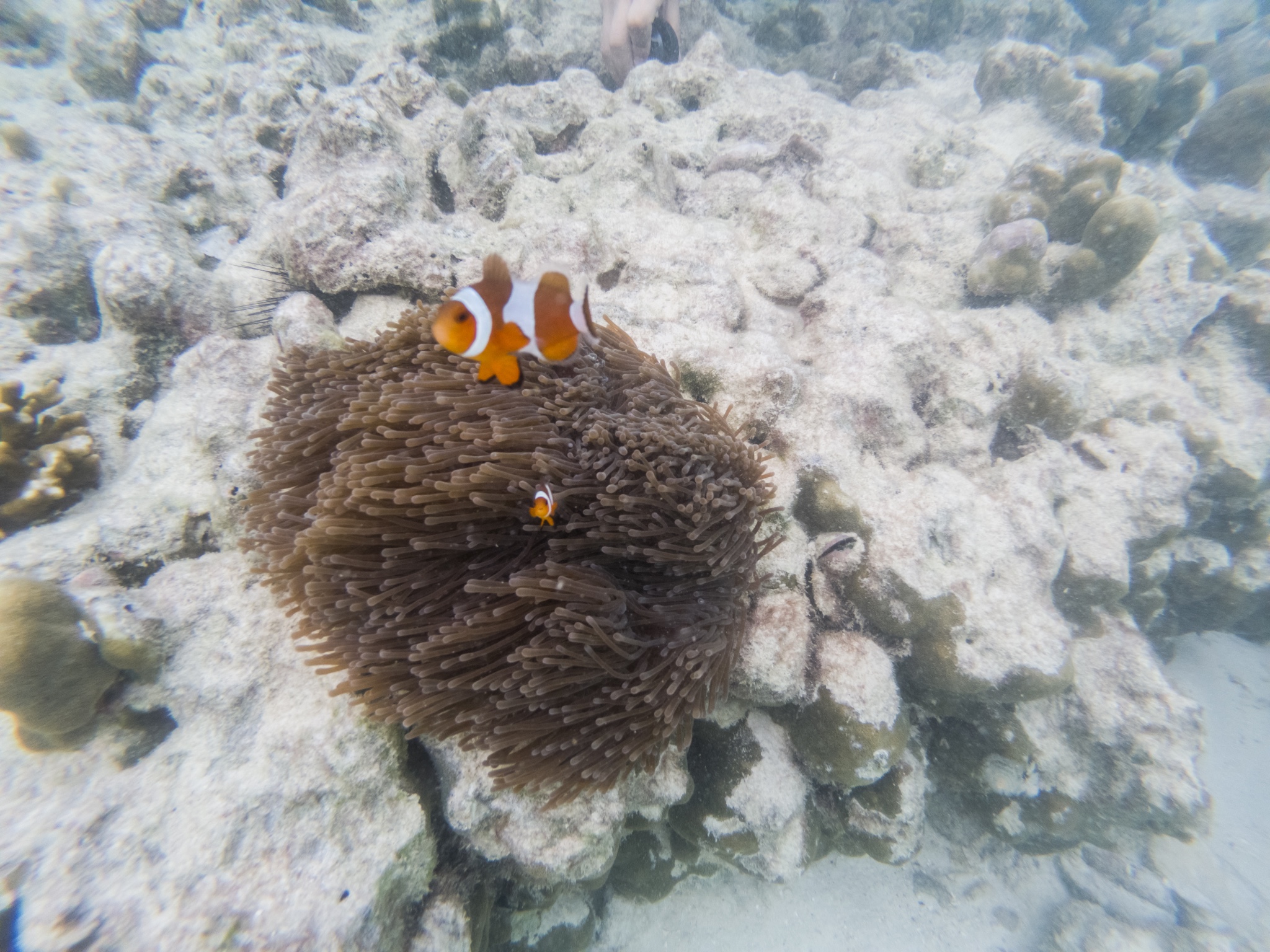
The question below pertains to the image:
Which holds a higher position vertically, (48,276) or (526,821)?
(48,276)

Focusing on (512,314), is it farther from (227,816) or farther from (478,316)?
(227,816)

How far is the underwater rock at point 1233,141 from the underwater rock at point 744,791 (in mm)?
12803

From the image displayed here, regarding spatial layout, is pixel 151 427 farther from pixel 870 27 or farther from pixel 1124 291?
pixel 870 27

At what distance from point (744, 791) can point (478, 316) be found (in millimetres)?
3163

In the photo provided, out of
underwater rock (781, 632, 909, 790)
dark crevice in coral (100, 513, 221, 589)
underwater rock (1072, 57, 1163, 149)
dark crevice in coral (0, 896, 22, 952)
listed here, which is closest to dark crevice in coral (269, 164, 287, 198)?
dark crevice in coral (100, 513, 221, 589)

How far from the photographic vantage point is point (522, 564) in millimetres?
2367

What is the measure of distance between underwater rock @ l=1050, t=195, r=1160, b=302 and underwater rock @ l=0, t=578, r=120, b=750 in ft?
28.2

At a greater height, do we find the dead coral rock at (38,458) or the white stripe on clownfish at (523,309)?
the white stripe on clownfish at (523,309)

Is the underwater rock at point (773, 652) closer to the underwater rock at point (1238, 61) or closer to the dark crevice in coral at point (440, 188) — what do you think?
the dark crevice in coral at point (440, 188)

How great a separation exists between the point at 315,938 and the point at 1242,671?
436 inches

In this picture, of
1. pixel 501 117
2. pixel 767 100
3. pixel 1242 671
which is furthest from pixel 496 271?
pixel 1242 671

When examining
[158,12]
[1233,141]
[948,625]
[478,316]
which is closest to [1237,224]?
[1233,141]

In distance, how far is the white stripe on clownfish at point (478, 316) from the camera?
1.64 m

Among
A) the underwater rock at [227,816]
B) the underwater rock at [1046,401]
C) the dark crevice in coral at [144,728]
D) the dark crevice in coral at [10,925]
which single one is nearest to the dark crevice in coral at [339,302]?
the underwater rock at [227,816]
